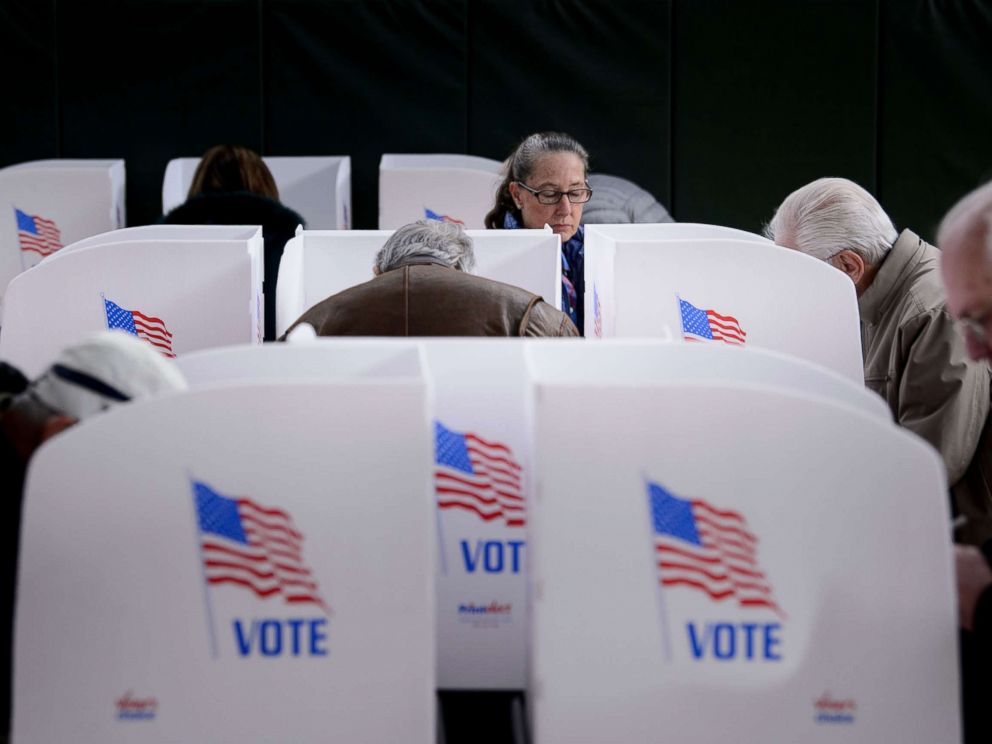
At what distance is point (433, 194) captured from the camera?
616 centimetres

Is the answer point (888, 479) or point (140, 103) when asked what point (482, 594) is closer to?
point (888, 479)

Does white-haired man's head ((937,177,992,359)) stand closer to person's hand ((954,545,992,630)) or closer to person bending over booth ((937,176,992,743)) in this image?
person bending over booth ((937,176,992,743))

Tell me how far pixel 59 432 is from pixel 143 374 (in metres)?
0.13

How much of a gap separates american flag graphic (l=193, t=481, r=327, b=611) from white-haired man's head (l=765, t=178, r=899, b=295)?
1.69 meters

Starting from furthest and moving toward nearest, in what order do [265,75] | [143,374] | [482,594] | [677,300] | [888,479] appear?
[265,75] → [677,300] → [482,594] → [143,374] → [888,479]

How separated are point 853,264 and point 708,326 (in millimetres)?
391

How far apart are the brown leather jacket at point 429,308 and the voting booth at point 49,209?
3.43 metres

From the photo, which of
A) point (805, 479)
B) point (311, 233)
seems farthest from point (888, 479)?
point (311, 233)

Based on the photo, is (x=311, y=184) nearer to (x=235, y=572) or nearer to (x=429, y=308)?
(x=429, y=308)

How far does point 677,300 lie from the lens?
9.09ft

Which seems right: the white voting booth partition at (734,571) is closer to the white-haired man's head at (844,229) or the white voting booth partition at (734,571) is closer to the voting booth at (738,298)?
the voting booth at (738,298)

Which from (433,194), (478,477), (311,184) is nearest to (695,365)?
(478,477)

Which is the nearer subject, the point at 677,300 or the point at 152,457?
the point at 152,457

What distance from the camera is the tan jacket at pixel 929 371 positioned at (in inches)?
104
